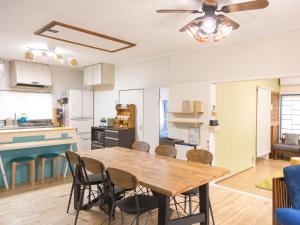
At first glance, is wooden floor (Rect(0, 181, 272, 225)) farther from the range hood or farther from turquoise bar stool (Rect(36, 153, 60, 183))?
the range hood

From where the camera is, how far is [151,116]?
5.56 metres

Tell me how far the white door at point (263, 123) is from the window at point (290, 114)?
98 cm

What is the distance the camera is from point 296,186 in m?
2.37

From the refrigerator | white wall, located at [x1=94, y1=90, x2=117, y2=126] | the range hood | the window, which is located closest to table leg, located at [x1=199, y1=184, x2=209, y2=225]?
white wall, located at [x1=94, y1=90, x2=117, y2=126]

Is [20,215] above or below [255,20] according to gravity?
below

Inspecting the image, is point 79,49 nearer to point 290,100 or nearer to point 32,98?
point 32,98

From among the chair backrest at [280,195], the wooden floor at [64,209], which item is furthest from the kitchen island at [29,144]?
the chair backrest at [280,195]

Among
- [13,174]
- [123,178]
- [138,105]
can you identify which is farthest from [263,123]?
[13,174]

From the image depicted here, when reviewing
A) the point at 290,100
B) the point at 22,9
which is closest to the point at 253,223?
the point at 22,9

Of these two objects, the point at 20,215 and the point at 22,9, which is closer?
the point at 22,9

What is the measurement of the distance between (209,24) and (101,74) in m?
4.36

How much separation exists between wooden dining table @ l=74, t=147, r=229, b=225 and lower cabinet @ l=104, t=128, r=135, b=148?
8.07ft


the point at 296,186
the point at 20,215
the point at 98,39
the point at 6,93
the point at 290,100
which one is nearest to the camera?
the point at 296,186

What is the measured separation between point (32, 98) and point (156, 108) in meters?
3.54
